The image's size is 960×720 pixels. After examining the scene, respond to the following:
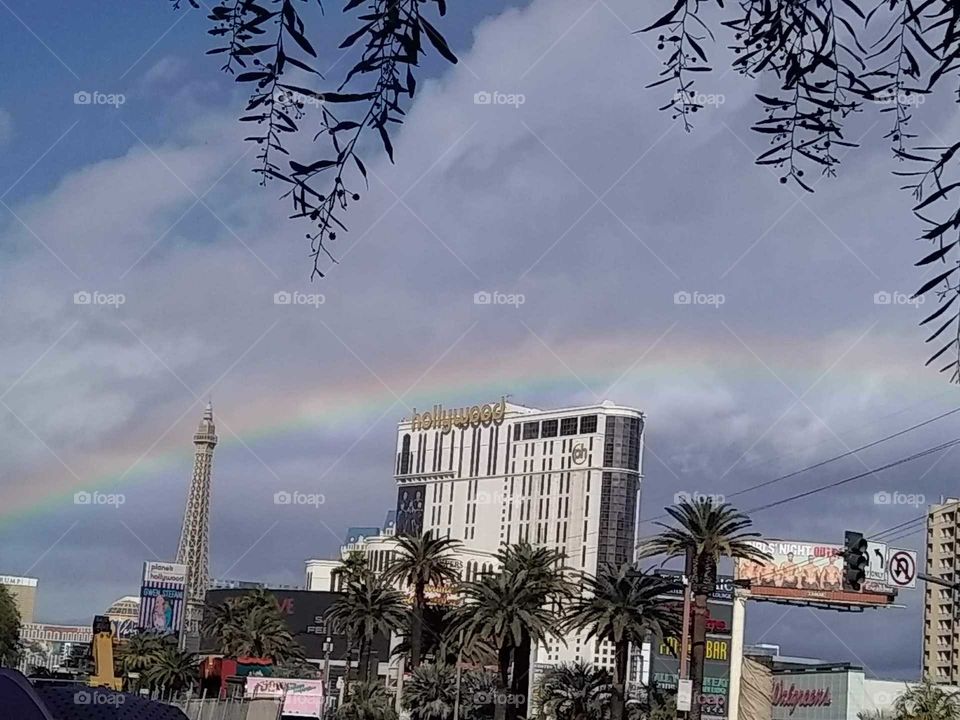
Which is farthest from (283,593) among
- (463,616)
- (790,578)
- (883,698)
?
(463,616)

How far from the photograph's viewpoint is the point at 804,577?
354 ft

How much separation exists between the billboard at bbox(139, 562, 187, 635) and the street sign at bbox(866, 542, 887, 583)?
278 ft

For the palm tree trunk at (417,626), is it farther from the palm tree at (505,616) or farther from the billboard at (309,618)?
the billboard at (309,618)

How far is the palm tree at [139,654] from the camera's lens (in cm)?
11231

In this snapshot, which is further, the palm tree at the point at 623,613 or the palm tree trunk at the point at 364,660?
the palm tree trunk at the point at 364,660

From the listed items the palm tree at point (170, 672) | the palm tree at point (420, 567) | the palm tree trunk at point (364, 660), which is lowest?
the palm tree at point (170, 672)

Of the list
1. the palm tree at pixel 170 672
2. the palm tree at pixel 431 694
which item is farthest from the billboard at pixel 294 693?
the palm tree at pixel 170 672

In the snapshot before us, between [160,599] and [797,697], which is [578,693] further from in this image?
[160,599]

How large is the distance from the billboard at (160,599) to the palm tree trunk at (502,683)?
3931 inches

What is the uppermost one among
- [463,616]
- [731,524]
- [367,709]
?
[731,524]

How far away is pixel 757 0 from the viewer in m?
4.51

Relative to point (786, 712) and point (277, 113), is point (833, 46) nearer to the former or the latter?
point (277, 113)

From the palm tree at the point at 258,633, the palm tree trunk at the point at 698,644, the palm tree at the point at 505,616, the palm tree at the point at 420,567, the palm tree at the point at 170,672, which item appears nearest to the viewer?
the palm tree trunk at the point at 698,644

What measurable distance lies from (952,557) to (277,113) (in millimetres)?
176458
